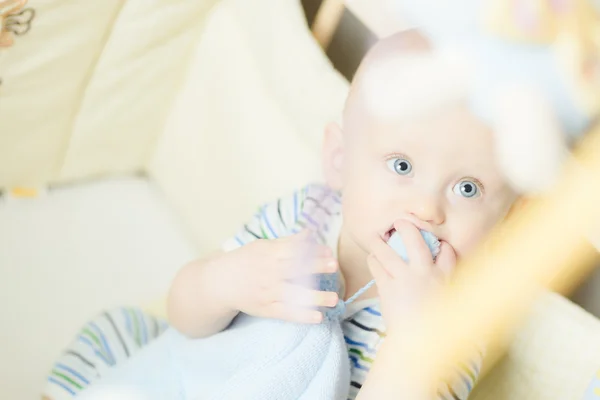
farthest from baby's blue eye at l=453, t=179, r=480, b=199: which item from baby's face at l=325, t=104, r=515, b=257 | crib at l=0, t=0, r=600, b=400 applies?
crib at l=0, t=0, r=600, b=400

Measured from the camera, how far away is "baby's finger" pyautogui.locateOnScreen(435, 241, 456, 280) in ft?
1.45

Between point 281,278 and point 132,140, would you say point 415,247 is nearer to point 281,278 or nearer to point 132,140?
point 281,278

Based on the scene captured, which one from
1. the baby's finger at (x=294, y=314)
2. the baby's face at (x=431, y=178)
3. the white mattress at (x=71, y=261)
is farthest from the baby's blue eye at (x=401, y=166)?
the white mattress at (x=71, y=261)

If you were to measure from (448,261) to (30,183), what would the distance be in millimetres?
596

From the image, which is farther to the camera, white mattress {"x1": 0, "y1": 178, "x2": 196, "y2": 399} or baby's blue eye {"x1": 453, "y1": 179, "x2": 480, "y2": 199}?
white mattress {"x1": 0, "y1": 178, "x2": 196, "y2": 399}

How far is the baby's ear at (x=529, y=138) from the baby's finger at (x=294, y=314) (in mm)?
171

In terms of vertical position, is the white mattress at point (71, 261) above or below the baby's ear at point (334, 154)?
above

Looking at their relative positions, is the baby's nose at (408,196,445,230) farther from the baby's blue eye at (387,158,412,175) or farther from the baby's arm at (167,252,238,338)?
the baby's arm at (167,252,238,338)

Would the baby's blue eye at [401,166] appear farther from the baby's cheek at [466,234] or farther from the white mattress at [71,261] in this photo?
the white mattress at [71,261]

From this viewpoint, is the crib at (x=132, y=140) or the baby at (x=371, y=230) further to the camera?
the crib at (x=132, y=140)

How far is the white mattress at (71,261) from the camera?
0.75m

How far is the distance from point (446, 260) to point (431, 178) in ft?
0.17

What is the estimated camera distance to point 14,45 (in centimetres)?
72

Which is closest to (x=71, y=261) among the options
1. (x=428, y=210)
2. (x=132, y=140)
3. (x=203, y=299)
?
(x=132, y=140)
